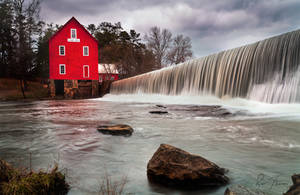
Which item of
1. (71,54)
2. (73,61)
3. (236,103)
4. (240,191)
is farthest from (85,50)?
(240,191)

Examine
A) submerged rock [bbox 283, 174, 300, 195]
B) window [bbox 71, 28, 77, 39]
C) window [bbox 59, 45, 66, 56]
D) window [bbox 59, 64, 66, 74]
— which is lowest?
submerged rock [bbox 283, 174, 300, 195]

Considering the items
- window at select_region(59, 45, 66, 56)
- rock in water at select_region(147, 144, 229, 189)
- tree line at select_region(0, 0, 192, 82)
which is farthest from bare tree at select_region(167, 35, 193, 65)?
rock in water at select_region(147, 144, 229, 189)

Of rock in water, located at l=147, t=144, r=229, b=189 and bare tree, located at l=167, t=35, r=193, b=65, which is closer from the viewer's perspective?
rock in water, located at l=147, t=144, r=229, b=189

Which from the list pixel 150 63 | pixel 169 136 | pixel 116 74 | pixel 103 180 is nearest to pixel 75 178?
pixel 103 180

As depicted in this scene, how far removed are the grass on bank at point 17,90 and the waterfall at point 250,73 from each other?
22.7m

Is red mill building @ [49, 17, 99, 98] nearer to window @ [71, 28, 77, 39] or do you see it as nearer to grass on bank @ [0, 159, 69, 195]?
window @ [71, 28, 77, 39]

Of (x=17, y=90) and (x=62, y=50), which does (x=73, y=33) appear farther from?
(x=17, y=90)

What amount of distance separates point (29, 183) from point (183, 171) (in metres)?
1.30

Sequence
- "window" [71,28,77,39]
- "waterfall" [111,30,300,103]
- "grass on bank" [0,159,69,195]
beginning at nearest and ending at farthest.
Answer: "grass on bank" [0,159,69,195] < "waterfall" [111,30,300,103] < "window" [71,28,77,39]

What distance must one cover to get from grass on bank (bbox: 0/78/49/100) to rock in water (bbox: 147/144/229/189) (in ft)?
105

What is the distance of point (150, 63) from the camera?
132 ft

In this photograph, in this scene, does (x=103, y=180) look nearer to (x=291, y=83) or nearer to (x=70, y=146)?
(x=70, y=146)

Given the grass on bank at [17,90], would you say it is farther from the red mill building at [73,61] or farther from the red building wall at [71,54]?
the red building wall at [71,54]

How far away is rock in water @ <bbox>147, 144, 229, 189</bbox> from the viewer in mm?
2203
